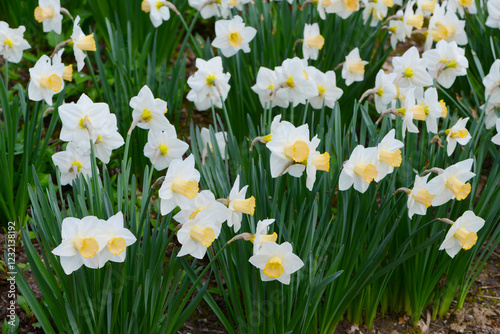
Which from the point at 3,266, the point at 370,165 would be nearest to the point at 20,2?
the point at 3,266

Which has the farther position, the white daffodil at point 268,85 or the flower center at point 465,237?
the white daffodil at point 268,85

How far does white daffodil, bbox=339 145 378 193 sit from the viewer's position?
5.33ft

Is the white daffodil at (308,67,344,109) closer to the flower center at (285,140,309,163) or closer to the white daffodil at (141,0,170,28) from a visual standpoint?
the flower center at (285,140,309,163)

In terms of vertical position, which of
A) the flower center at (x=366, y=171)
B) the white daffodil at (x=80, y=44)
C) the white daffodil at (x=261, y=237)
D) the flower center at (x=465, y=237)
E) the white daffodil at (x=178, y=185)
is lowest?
the flower center at (x=465, y=237)

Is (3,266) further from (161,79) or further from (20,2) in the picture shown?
(20,2)

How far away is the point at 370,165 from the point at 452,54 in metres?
0.95

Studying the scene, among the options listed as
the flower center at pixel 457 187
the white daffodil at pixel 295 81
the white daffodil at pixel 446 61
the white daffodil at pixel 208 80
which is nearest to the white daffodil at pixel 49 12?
the white daffodil at pixel 208 80

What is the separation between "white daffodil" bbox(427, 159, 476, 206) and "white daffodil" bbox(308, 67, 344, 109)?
702 millimetres

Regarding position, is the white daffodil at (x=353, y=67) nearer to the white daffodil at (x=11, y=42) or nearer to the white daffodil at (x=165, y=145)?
the white daffodil at (x=165, y=145)

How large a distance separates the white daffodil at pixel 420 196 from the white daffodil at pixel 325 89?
69cm

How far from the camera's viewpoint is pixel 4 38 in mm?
2268

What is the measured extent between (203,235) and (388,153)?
627 millimetres

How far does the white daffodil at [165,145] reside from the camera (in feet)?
5.88

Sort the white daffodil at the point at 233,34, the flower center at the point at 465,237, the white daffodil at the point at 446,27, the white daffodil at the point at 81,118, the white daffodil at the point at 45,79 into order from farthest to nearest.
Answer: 1. the white daffodil at the point at 446,27
2. the white daffodil at the point at 233,34
3. the white daffodil at the point at 45,79
4. the flower center at the point at 465,237
5. the white daffodil at the point at 81,118
